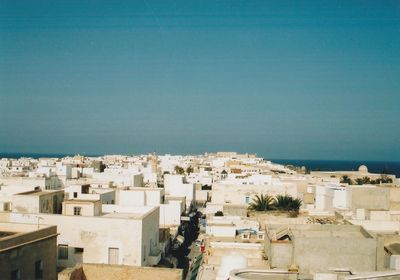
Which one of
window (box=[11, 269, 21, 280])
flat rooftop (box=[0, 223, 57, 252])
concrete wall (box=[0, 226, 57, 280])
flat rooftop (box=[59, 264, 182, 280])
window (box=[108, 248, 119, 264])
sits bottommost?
window (box=[108, 248, 119, 264])

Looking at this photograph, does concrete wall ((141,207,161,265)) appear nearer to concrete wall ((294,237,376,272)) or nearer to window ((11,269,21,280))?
concrete wall ((294,237,376,272))

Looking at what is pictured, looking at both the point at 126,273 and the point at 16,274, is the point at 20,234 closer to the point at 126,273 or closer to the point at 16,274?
the point at 16,274

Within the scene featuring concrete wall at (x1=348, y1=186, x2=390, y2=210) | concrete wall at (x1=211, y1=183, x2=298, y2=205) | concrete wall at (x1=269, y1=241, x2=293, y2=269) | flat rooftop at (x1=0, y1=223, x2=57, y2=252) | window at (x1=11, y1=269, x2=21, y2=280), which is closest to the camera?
flat rooftop at (x1=0, y1=223, x2=57, y2=252)

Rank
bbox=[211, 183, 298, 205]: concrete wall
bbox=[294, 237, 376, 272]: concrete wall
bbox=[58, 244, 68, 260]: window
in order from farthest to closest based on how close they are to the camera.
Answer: bbox=[211, 183, 298, 205]: concrete wall < bbox=[58, 244, 68, 260]: window < bbox=[294, 237, 376, 272]: concrete wall

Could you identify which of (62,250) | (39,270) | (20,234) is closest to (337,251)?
(62,250)

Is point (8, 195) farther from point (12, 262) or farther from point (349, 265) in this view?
point (349, 265)

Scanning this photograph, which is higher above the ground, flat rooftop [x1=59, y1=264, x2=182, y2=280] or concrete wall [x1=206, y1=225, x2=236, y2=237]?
flat rooftop [x1=59, y1=264, x2=182, y2=280]

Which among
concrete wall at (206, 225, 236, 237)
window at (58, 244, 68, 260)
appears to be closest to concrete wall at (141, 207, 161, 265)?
window at (58, 244, 68, 260)

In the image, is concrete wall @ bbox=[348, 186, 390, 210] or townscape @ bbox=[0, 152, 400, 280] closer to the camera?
townscape @ bbox=[0, 152, 400, 280]

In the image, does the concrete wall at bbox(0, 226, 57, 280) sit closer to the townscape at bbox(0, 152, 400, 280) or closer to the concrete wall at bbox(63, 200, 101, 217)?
the townscape at bbox(0, 152, 400, 280)

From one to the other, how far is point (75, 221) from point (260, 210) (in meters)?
18.2

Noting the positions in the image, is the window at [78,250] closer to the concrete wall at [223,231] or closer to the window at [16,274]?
the window at [16,274]

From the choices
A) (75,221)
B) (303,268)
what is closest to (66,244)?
(75,221)

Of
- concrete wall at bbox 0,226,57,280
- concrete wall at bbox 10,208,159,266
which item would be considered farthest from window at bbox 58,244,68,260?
concrete wall at bbox 0,226,57,280
